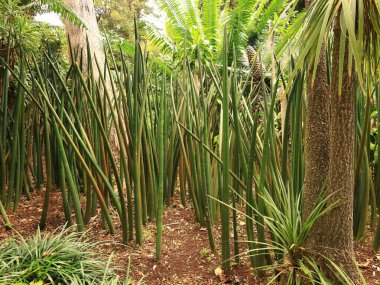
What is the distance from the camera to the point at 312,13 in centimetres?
79

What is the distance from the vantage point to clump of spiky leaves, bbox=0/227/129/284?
1.01m

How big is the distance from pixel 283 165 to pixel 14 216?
1291 millimetres

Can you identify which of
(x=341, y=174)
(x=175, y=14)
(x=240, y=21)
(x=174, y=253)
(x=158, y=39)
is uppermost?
(x=175, y=14)

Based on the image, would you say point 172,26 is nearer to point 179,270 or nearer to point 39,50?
point 39,50

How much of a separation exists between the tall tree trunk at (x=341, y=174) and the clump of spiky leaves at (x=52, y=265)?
2.04 ft

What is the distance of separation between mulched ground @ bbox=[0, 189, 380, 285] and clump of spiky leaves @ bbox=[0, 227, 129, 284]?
0.42ft

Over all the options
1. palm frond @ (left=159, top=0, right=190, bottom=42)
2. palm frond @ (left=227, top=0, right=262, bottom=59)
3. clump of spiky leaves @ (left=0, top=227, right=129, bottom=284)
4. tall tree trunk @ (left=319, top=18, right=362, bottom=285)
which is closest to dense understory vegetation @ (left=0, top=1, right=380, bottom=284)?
tall tree trunk @ (left=319, top=18, right=362, bottom=285)

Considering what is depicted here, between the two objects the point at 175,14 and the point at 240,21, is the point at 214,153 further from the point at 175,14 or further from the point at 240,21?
the point at 175,14

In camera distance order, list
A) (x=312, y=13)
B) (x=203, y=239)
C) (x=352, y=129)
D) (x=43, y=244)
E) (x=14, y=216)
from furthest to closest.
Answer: (x=14, y=216) → (x=203, y=239) → (x=43, y=244) → (x=352, y=129) → (x=312, y=13)

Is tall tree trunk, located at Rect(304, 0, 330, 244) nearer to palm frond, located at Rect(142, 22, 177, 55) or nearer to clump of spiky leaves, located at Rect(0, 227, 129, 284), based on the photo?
clump of spiky leaves, located at Rect(0, 227, 129, 284)

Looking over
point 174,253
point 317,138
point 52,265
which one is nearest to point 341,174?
point 317,138

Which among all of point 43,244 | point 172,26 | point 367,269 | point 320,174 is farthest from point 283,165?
point 172,26

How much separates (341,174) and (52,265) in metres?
0.94

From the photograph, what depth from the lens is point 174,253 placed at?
1.37 m
